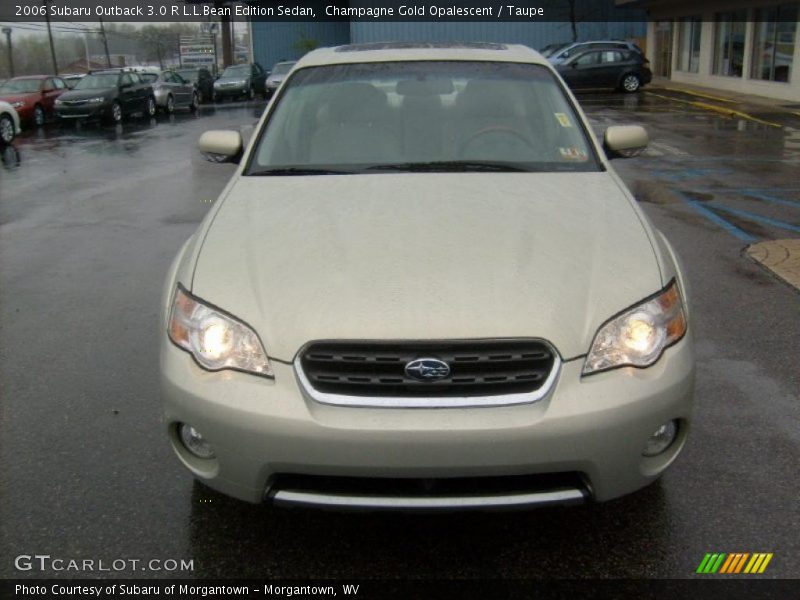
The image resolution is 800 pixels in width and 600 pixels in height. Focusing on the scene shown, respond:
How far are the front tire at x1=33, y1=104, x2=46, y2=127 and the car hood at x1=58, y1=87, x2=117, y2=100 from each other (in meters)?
0.72

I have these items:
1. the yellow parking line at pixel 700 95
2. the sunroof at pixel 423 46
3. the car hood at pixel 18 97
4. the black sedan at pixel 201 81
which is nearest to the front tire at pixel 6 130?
the car hood at pixel 18 97

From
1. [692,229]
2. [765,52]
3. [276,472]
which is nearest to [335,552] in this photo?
[276,472]

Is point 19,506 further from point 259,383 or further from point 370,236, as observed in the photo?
point 370,236

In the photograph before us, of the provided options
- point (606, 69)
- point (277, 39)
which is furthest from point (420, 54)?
point (277, 39)

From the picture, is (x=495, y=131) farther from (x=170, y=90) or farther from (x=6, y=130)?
(x=170, y=90)

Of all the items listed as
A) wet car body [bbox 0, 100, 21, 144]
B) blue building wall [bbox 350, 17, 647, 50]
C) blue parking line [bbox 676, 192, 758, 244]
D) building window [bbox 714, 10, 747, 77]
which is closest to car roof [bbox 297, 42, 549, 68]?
blue parking line [bbox 676, 192, 758, 244]

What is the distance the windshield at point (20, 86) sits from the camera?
23.8 metres

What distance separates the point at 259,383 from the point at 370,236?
76 cm

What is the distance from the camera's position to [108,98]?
24.1m

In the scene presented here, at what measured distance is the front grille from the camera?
253 cm

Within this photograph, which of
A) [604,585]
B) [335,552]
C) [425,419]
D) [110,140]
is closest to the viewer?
[425,419]

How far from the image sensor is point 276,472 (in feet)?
8.36

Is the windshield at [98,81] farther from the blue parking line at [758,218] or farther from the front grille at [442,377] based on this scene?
the front grille at [442,377]

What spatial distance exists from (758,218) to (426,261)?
6950 millimetres
